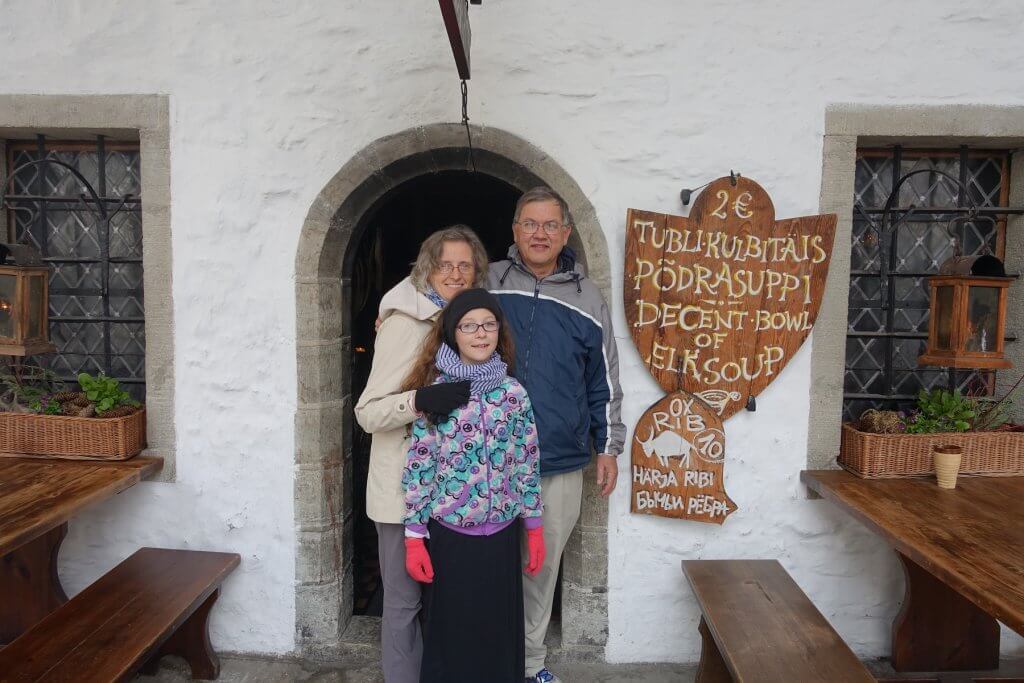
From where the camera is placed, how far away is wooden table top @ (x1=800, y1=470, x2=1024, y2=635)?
195 centimetres

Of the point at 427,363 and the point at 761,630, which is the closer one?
the point at 427,363

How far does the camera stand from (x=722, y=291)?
2.97 m

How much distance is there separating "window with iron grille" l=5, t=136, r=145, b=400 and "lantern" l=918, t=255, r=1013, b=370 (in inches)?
146

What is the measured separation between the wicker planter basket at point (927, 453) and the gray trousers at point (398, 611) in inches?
77.6

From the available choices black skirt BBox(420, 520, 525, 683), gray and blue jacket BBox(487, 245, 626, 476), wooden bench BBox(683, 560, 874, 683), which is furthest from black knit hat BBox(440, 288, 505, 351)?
wooden bench BBox(683, 560, 874, 683)

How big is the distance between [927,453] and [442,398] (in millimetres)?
2145

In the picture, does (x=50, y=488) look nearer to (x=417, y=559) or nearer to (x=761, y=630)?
(x=417, y=559)

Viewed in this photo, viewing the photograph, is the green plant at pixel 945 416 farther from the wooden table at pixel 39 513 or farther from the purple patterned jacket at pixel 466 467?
the wooden table at pixel 39 513

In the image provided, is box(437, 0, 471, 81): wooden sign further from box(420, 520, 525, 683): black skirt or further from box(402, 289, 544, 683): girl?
box(420, 520, 525, 683): black skirt

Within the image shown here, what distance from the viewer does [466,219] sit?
4.44m

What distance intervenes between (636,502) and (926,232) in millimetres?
1899

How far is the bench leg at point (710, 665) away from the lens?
2.89 metres

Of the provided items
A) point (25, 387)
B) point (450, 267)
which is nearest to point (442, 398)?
point (450, 267)

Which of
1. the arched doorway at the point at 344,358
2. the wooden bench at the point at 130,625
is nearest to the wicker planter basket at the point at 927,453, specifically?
the arched doorway at the point at 344,358
